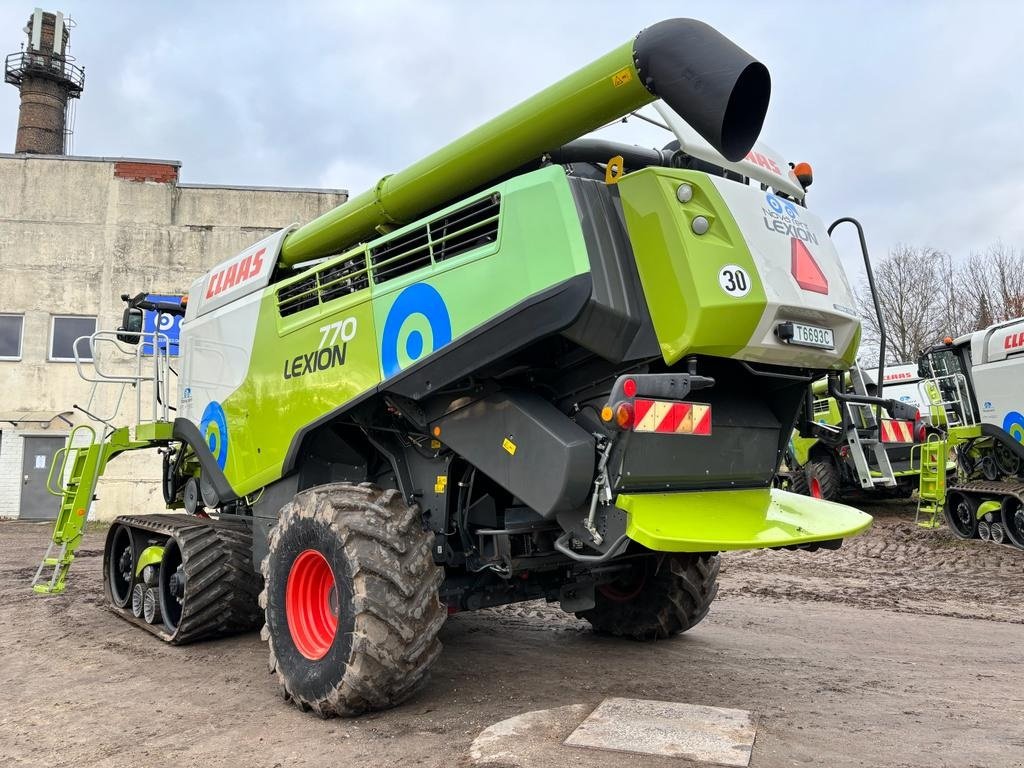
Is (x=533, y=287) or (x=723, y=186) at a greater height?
(x=723, y=186)

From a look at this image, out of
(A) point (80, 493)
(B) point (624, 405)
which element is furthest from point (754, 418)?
(A) point (80, 493)

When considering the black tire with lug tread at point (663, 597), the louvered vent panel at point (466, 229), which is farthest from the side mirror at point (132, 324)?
the black tire with lug tread at point (663, 597)

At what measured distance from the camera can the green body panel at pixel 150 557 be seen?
20.8 ft

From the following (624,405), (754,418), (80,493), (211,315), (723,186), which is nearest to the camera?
(624,405)

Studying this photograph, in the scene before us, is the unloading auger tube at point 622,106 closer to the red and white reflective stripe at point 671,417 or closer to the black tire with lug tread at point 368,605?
the red and white reflective stripe at point 671,417

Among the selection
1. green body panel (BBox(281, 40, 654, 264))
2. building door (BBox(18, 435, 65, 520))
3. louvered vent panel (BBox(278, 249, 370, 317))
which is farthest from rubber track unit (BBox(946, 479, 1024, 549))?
building door (BBox(18, 435, 65, 520))

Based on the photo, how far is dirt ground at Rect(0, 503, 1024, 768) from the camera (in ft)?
12.2

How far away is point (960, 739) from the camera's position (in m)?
3.83

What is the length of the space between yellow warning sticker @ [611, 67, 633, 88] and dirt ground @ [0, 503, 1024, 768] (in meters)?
2.86

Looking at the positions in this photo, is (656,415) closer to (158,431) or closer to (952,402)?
(158,431)

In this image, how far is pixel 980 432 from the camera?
1195 centimetres

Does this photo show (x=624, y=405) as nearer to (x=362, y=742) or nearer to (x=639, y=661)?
(x=362, y=742)

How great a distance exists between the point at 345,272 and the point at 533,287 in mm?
1666

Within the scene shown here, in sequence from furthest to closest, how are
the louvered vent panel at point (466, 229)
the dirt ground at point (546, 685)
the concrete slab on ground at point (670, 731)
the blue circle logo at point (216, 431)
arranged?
the blue circle logo at point (216, 431) → the louvered vent panel at point (466, 229) → the dirt ground at point (546, 685) → the concrete slab on ground at point (670, 731)
